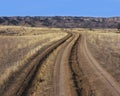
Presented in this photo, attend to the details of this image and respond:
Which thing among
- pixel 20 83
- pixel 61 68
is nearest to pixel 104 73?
pixel 61 68

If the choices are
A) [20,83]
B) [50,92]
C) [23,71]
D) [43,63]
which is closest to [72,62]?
[43,63]

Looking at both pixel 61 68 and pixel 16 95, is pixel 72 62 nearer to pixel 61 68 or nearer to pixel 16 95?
pixel 61 68

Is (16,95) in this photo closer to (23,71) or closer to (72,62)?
(23,71)

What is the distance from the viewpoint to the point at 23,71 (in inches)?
896

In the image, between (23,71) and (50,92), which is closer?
(50,92)

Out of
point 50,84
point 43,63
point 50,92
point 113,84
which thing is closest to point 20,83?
point 50,84

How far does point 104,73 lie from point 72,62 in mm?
5697

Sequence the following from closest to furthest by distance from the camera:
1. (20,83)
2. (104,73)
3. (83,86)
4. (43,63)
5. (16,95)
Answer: (16,95), (83,86), (20,83), (104,73), (43,63)

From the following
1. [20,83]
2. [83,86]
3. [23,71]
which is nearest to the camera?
[83,86]

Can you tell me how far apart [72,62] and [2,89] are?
9.63 meters

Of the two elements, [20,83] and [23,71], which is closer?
[20,83]

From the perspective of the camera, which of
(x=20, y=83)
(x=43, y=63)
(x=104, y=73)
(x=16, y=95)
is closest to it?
(x=16, y=95)

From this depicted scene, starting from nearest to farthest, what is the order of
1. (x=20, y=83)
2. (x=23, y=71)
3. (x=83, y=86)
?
(x=83, y=86)
(x=20, y=83)
(x=23, y=71)

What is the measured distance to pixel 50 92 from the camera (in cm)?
1634
